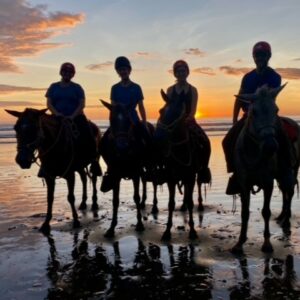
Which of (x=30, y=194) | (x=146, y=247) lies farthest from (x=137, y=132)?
(x=30, y=194)

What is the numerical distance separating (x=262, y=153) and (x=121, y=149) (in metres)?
2.67

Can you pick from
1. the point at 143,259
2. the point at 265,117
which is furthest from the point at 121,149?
the point at 265,117

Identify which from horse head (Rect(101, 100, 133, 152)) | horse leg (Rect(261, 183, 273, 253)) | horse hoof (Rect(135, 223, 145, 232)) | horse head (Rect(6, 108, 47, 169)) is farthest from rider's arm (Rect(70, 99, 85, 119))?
horse leg (Rect(261, 183, 273, 253))

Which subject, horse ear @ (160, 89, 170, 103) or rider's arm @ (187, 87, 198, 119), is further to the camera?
rider's arm @ (187, 87, 198, 119)

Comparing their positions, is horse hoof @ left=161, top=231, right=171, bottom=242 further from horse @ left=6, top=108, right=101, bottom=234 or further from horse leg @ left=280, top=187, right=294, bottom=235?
horse leg @ left=280, top=187, right=294, bottom=235

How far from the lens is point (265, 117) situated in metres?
6.50

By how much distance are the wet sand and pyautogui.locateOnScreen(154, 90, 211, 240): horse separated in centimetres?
81

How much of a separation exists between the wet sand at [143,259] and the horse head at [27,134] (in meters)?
1.60

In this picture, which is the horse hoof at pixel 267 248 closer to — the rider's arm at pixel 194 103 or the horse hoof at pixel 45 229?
the rider's arm at pixel 194 103

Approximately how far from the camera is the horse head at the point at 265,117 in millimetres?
6367

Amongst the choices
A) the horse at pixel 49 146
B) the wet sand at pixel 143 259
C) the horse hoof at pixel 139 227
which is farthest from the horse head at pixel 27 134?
the horse hoof at pixel 139 227

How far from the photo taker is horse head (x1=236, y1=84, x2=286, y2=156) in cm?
637

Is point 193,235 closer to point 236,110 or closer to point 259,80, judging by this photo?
point 236,110

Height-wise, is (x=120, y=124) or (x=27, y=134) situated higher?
(x=120, y=124)
